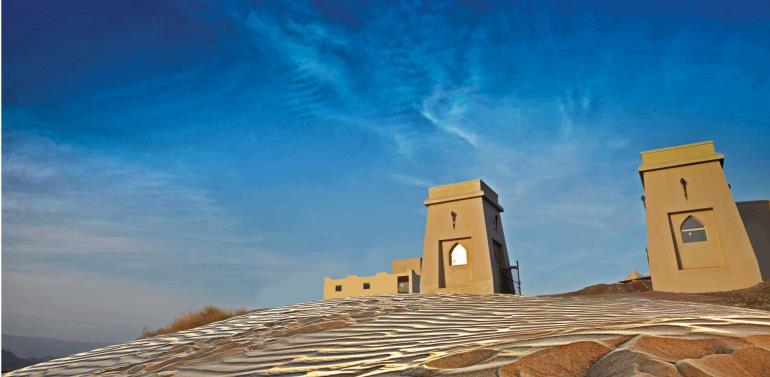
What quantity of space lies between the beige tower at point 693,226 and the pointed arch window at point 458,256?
216 inches

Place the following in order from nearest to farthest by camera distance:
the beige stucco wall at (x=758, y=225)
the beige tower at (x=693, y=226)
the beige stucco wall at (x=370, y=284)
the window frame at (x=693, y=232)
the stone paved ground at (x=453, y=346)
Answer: the stone paved ground at (x=453, y=346) < the beige tower at (x=693, y=226) < the window frame at (x=693, y=232) < the beige stucco wall at (x=758, y=225) < the beige stucco wall at (x=370, y=284)

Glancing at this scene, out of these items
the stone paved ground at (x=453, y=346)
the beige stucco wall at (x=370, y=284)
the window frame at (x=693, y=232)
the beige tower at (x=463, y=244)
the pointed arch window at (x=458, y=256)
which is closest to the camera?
the stone paved ground at (x=453, y=346)

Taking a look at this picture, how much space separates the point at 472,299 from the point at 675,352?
465 centimetres

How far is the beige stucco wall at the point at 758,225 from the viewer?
45.5ft

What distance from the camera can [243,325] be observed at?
589 cm

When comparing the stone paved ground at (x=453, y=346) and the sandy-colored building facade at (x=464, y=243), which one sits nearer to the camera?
the stone paved ground at (x=453, y=346)

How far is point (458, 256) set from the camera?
632 inches

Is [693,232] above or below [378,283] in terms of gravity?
above

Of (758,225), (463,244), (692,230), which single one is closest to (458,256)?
(463,244)

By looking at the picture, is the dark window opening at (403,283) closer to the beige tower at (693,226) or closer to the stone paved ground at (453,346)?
the beige tower at (693,226)

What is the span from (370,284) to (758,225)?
17.9 m

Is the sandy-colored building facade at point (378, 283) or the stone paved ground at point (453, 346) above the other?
the sandy-colored building facade at point (378, 283)

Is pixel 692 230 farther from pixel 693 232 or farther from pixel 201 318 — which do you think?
pixel 201 318

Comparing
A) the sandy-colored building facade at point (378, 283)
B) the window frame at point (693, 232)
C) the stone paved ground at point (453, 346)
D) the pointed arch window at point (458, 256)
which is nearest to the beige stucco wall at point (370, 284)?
the sandy-colored building facade at point (378, 283)
